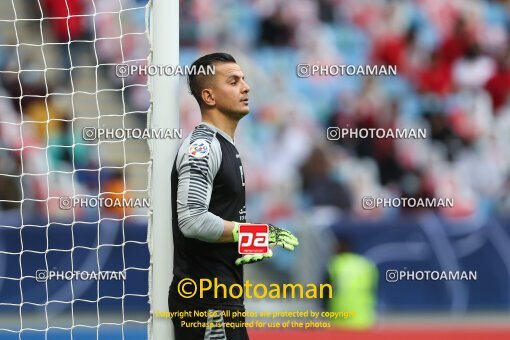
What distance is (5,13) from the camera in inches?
304

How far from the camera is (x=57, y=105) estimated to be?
23.8 ft

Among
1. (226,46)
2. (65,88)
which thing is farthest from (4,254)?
(226,46)

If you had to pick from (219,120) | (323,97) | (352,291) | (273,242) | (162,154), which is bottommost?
(352,291)

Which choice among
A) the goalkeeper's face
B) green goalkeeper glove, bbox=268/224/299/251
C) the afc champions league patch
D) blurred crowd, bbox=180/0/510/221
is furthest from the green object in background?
the afc champions league patch

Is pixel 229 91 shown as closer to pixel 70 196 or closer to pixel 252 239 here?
pixel 252 239

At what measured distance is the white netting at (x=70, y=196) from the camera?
582cm

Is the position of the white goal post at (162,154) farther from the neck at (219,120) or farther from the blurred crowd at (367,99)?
the blurred crowd at (367,99)

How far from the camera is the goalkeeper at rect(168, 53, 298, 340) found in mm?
3188

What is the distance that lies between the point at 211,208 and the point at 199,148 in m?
0.22

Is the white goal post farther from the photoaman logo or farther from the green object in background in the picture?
the green object in background

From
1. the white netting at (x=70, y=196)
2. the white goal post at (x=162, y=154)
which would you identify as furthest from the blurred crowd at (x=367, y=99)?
the white goal post at (x=162, y=154)

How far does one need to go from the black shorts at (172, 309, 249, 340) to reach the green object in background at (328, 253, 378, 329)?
2.86 m

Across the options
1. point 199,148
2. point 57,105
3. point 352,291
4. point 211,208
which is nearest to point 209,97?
point 199,148

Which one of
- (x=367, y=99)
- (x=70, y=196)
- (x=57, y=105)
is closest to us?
(x=70, y=196)
